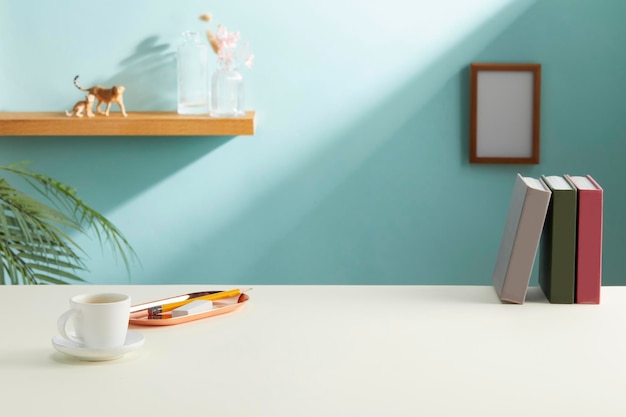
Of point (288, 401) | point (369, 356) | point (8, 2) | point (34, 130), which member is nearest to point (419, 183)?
point (34, 130)

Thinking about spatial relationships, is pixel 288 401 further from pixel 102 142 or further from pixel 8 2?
pixel 8 2

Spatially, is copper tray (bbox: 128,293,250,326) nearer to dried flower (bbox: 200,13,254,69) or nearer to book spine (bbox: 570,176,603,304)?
book spine (bbox: 570,176,603,304)

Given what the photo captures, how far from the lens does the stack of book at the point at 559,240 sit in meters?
1.43

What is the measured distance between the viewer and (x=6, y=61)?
9.43 ft

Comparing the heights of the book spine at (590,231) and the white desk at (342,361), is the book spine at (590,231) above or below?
above

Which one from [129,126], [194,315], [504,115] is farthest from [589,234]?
[129,126]

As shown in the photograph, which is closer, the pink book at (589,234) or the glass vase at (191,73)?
the pink book at (589,234)

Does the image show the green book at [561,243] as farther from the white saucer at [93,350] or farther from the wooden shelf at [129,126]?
the wooden shelf at [129,126]

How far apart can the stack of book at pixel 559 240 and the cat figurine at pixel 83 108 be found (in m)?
1.69

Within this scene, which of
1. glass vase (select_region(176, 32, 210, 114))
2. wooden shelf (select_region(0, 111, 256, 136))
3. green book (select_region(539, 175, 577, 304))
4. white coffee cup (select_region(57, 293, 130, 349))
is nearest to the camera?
white coffee cup (select_region(57, 293, 130, 349))

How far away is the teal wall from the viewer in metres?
2.88

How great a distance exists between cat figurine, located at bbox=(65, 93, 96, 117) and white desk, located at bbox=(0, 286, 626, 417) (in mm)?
1314

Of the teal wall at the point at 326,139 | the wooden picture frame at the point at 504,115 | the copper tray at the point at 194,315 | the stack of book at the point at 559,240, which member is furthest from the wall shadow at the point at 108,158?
the stack of book at the point at 559,240

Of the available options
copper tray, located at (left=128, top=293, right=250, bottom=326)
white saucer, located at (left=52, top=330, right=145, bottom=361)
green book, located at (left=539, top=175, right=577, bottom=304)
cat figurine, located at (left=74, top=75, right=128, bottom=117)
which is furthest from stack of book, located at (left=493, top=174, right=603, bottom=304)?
cat figurine, located at (left=74, top=75, right=128, bottom=117)
